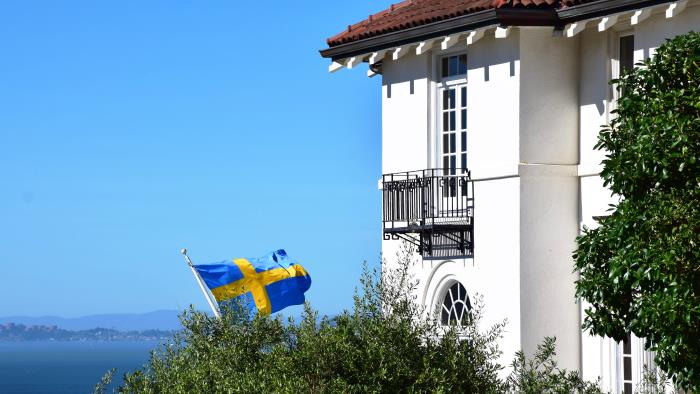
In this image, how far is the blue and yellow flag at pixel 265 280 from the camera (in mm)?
26906

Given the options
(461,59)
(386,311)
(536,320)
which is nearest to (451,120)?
(461,59)

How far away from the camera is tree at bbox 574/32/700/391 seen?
1580 centimetres

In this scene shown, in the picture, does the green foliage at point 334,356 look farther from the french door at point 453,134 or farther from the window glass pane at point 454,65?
the window glass pane at point 454,65

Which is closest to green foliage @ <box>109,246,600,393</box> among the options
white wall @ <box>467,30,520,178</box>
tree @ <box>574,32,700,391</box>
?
tree @ <box>574,32,700,391</box>

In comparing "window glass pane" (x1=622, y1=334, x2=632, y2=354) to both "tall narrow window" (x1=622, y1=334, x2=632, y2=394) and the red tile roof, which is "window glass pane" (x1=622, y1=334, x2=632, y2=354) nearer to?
"tall narrow window" (x1=622, y1=334, x2=632, y2=394)

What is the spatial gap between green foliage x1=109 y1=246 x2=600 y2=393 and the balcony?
4008mm

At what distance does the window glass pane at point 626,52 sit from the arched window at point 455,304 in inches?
178

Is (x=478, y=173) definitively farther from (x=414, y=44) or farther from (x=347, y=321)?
(x=347, y=321)

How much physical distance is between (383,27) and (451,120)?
1893 millimetres

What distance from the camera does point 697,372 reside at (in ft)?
53.3

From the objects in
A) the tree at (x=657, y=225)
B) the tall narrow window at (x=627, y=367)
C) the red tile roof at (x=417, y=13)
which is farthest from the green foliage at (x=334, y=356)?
the red tile roof at (x=417, y=13)

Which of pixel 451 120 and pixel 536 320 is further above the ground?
pixel 451 120

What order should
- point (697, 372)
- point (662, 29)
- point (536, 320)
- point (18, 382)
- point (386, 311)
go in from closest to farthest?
point (697, 372), point (386, 311), point (662, 29), point (536, 320), point (18, 382)

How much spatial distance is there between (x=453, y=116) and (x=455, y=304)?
3.05 m
